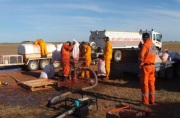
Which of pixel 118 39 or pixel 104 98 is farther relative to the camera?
pixel 118 39

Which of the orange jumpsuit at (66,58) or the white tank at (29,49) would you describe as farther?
the white tank at (29,49)

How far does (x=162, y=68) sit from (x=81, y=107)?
20.8 ft

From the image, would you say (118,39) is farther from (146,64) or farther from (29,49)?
(146,64)

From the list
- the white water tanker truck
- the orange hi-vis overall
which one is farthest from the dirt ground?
the orange hi-vis overall

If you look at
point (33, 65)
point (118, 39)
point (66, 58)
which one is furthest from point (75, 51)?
point (118, 39)

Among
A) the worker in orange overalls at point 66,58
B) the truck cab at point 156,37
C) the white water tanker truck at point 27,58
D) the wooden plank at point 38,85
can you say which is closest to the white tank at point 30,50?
the white water tanker truck at point 27,58

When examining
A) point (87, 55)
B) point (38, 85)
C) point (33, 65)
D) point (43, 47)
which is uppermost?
point (43, 47)

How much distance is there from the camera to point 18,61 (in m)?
17.2

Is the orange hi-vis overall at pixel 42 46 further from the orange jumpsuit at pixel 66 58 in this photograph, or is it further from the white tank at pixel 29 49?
the orange jumpsuit at pixel 66 58

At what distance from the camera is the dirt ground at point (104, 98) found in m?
7.71

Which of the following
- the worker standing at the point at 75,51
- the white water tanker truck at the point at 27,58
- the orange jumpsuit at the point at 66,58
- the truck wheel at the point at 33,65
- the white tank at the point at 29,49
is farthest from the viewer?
the truck wheel at the point at 33,65

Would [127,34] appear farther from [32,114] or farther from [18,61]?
[32,114]

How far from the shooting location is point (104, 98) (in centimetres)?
948

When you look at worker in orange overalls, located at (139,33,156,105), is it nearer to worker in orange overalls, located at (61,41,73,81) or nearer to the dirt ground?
the dirt ground
